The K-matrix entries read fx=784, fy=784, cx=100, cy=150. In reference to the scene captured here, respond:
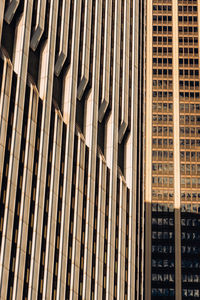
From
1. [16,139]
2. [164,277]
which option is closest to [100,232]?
[16,139]

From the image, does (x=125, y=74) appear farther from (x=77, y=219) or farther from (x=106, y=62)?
(x=77, y=219)

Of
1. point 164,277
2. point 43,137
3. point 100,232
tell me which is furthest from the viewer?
point 164,277

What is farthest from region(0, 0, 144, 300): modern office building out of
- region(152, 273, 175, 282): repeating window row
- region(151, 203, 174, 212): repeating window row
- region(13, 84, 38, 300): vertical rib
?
region(151, 203, 174, 212): repeating window row

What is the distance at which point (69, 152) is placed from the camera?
7919cm

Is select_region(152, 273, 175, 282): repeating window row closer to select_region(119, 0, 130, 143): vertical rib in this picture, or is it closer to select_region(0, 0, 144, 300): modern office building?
select_region(0, 0, 144, 300): modern office building

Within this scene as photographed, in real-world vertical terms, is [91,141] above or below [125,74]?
below

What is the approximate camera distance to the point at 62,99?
81875 mm

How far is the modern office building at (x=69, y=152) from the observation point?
231 feet

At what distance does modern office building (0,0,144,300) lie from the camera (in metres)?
70.5

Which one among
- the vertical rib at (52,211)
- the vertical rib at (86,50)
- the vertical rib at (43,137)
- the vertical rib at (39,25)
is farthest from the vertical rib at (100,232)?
the vertical rib at (39,25)

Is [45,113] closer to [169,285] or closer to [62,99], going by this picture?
[62,99]

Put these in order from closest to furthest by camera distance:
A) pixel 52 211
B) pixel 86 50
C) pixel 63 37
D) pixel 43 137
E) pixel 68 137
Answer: pixel 52 211, pixel 43 137, pixel 68 137, pixel 63 37, pixel 86 50

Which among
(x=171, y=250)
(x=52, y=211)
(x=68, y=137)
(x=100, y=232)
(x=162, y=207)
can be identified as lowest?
(x=100, y=232)

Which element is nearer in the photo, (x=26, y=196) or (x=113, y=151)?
(x=26, y=196)
